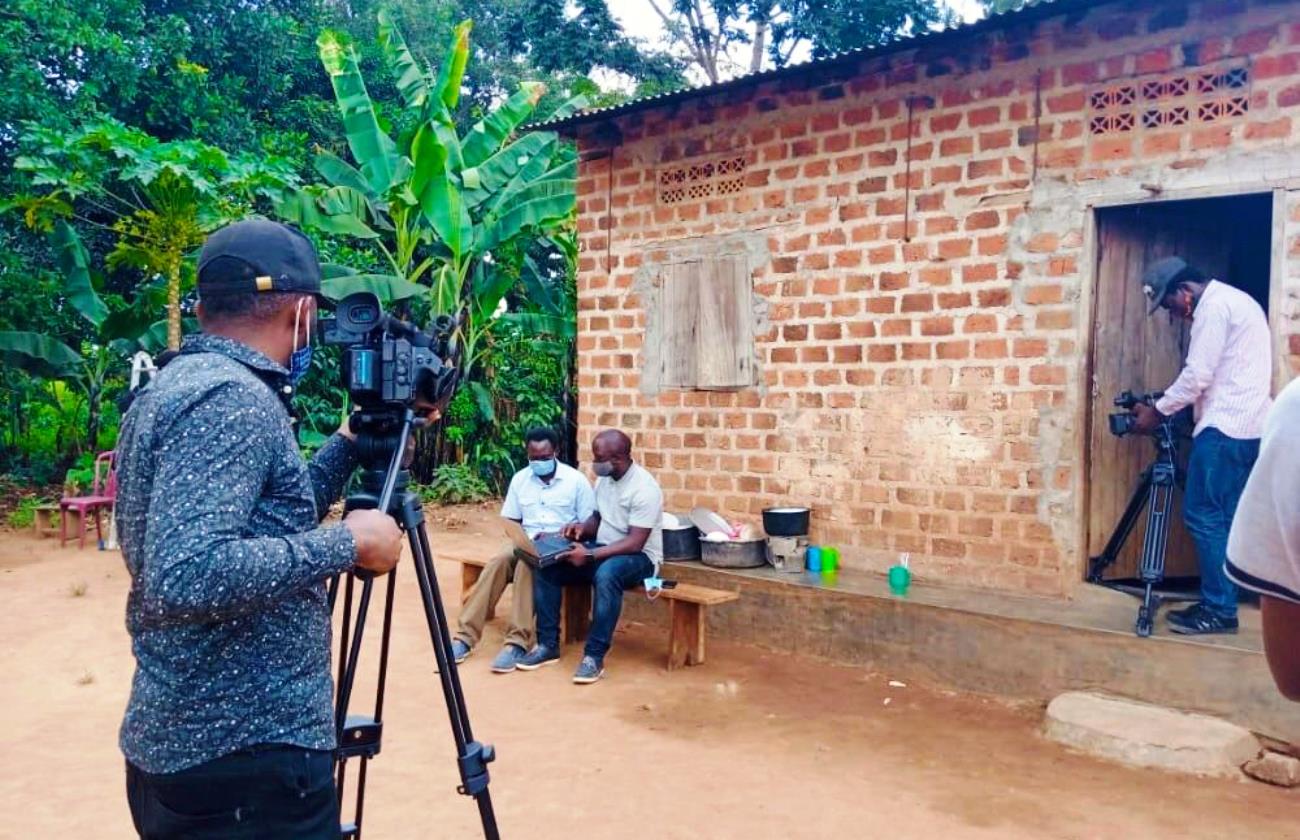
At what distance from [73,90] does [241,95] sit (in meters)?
2.05

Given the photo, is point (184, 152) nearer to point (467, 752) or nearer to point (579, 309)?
point (579, 309)

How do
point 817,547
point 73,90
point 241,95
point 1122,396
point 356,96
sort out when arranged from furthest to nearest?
point 241,95
point 73,90
point 356,96
point 817,547
point 1122,396

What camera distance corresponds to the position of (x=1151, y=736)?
4180 millimetres

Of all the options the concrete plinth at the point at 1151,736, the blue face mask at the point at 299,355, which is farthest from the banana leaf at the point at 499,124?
the blue face mask at the point at 299,355

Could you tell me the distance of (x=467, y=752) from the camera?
2283 mm

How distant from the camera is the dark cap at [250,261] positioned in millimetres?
1696

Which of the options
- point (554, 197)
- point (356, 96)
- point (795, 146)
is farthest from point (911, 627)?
point (356, 96)

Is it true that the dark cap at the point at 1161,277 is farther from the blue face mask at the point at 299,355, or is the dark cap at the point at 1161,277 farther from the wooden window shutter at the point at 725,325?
the blue face mask at the point at 299,355

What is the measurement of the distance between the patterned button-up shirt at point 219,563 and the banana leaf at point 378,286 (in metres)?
8.65

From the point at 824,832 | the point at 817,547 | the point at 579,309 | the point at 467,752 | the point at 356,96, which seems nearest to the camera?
the point at 467,752

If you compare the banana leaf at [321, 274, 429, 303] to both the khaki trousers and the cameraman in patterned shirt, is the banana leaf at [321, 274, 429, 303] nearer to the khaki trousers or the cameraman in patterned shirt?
the khaki trousers

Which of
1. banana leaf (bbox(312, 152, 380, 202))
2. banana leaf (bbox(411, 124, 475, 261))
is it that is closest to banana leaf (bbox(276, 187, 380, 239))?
banana leaf (bbox(312, 152, 380, 202))

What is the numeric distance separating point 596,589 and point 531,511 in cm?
73

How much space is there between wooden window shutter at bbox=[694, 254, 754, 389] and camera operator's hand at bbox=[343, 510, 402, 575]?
4.85m
